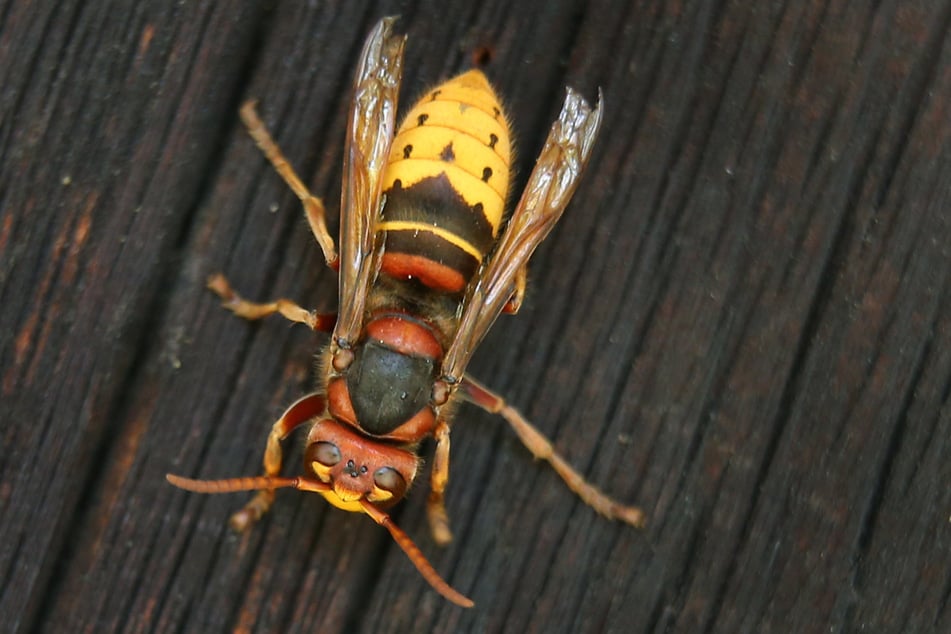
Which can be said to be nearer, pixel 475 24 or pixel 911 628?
pixel 911 628

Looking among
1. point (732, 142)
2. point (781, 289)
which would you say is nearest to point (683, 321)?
point (781, 289)

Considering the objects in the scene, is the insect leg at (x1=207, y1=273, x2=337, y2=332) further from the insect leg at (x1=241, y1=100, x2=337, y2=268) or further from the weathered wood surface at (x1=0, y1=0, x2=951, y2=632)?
the insect leg at (x1=241, y1=100, x2=337, y2=268)

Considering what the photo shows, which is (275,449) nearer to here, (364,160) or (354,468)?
(354,468)

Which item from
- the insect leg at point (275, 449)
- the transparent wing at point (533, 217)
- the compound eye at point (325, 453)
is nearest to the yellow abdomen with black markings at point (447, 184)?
the transparent wing at point (533, 217)

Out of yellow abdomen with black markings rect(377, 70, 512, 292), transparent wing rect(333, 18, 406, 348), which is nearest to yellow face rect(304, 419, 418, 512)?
transparent wing rect(333, 18, 406, 348)

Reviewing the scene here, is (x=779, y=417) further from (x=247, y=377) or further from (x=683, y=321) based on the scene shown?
(x=247, y=377)

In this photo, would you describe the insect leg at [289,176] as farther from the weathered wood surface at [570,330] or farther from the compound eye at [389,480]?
the compound eye at [389,480]

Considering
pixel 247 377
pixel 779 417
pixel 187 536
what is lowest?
pixel 187 536
